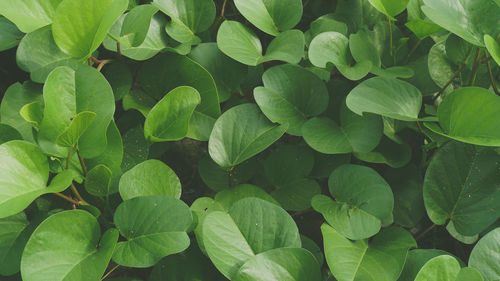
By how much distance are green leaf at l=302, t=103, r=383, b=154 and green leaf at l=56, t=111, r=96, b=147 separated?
363 millimetres

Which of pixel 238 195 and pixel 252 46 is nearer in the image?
pixel 238 195

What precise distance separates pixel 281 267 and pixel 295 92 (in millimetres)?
353

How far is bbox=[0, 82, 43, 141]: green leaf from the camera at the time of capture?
0.85 m

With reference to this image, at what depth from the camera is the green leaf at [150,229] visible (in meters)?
0.67

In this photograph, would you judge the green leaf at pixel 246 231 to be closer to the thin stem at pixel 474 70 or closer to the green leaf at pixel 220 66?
the green leaf at pixel 220 66

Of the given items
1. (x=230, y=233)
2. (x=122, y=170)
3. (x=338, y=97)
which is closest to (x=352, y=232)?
(x=230, y=233)

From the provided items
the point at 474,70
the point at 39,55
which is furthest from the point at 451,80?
the point at 39,55

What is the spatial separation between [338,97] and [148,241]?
474mm

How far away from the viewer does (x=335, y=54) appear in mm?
906

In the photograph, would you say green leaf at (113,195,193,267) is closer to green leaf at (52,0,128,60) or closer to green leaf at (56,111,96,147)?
green leaf at (56,111,96,147)

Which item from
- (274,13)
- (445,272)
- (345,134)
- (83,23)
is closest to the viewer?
(445,272)

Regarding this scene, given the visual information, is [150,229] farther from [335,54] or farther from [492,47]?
[492,47]

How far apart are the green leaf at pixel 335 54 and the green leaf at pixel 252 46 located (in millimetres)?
30

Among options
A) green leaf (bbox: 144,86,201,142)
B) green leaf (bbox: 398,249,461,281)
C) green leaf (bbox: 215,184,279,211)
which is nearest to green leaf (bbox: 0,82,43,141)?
green leaf (bbox: 144,86,201,142)
